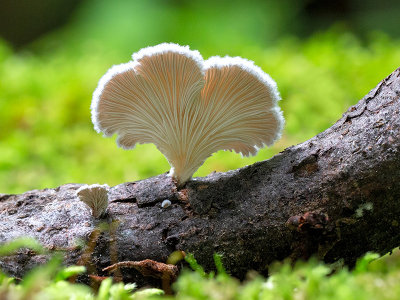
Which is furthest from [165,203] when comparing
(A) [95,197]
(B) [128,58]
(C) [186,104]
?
(B) [128,58]

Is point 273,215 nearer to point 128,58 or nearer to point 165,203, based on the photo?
point 165,203

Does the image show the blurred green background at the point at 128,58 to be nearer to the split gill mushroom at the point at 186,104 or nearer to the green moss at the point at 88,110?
the green moss at the point at 88,110

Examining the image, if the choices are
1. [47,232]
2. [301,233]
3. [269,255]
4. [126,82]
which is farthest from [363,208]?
[47,232]

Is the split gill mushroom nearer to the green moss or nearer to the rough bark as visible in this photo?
the rough bark

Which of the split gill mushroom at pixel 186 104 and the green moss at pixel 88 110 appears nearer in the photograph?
the split gill mushroom at pixel 186 104

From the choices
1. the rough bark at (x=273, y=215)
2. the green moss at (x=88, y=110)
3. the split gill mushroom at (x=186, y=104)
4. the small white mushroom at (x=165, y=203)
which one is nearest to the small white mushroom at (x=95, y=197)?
the rough bark at (x=273, y=215)

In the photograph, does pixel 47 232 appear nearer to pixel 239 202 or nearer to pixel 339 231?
pixel 239 202

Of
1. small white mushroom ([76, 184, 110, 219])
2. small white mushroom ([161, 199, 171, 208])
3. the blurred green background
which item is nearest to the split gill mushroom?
small white mushroom ([161, 199, 171, 208])
